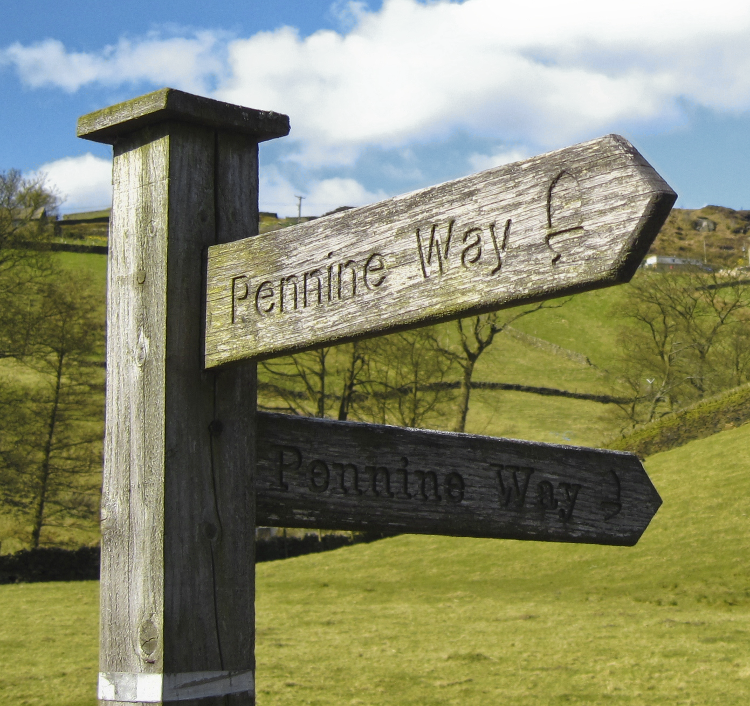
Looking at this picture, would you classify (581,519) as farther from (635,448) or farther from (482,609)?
(635,448)

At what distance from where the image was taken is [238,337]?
6.03ft

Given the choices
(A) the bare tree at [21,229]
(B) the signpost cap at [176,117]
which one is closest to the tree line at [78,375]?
(A) the bare tree at [21,229]

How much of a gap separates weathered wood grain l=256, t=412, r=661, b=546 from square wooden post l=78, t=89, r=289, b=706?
0.11 metres

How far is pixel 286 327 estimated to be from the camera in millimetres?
1769

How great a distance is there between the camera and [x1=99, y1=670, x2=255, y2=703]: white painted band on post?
1804 mm

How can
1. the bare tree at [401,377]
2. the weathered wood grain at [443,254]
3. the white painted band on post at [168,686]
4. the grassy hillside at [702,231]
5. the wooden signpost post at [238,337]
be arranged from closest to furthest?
the weathered wood grain at [443,254]
the wooden signpost post at [238,337]
the white painted band on post at [168,686]
the bare tree at [401,377]
the grassy hillside at [702,231]

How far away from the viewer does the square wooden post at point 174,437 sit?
184 cm

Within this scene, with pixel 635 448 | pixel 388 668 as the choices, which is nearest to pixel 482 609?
pixel 388 668

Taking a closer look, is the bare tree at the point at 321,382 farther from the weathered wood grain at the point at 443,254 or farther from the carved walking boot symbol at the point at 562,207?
the carved walking boot symbol at the point at 562,207

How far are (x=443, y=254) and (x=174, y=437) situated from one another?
70 cm

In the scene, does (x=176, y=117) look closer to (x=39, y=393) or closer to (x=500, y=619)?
(x=500, y=619)

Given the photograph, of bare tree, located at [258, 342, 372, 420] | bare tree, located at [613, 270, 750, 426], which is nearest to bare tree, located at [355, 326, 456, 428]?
bare tree, located at [258, 342, 372, 420]

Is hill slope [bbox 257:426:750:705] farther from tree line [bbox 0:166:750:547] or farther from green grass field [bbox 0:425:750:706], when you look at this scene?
tree line [bbox 0:166:750:547]

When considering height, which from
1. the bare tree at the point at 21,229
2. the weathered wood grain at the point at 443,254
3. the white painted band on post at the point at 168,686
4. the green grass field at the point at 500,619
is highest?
the bare tree at the point at 21,229
